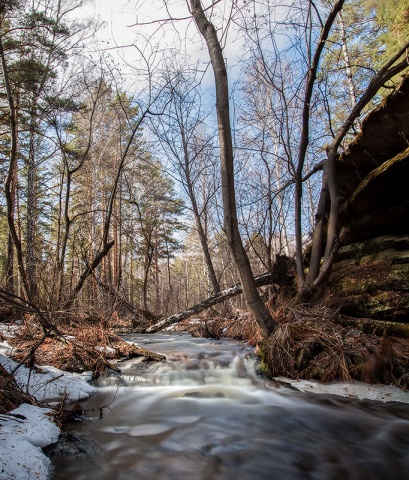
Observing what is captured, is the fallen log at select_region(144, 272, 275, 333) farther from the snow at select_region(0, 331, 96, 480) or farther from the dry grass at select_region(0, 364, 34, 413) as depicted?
the dry grass at select_region(0, 364, 34, 413)

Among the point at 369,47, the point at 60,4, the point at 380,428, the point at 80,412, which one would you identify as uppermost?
the point at 369,47

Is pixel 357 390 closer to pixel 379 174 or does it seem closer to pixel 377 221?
pixel 377 221

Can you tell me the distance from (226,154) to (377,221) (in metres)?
2.99

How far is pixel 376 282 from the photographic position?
4.32 meters

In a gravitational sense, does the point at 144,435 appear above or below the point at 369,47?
below

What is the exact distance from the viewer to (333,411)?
2.96m

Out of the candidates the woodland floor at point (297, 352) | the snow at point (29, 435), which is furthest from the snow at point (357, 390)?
the snow at point (29, 435)

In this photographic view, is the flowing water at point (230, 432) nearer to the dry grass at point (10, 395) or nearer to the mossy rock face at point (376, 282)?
the dry grass at point (10, 395)

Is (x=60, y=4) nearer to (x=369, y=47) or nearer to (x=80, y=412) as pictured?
(x=80, y=412)

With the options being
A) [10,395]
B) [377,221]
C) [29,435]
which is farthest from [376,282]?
[10,395]

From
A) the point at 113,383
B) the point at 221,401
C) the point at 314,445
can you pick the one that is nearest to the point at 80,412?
the point at 113,383

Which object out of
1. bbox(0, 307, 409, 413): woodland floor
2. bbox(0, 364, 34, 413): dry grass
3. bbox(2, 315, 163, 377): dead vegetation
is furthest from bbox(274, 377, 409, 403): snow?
bbox(0, 364, 34, 413): dry grass

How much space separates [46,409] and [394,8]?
1060cm

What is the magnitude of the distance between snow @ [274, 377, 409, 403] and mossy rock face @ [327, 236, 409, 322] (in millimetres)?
1100
